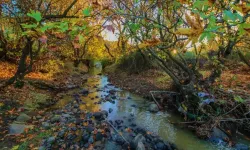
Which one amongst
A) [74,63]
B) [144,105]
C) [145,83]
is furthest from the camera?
[74,63]

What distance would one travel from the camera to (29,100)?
7062 millimetres

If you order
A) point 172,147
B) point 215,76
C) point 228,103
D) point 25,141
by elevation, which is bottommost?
point 172,147

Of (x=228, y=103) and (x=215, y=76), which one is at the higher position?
(x=215, y=76)

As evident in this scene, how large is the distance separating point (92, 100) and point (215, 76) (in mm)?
5116

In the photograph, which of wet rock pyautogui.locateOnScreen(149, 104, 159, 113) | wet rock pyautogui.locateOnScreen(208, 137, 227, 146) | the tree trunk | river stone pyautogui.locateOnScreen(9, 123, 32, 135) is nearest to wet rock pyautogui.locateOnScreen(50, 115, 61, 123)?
river stone pyautogui.locateOnScreen(9, 123, 32, 135)

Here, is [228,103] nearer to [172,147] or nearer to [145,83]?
[172,147]

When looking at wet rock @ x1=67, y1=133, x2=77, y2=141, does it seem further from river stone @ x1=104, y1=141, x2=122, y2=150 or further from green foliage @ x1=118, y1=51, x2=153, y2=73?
green foliage @ x1=118, y1=51, x2=153, y2=73

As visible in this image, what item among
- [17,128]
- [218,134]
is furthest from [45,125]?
[218,134]

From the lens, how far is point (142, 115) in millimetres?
6984

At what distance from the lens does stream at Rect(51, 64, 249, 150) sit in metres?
5.12

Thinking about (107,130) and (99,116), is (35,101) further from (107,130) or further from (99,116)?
(107,130)

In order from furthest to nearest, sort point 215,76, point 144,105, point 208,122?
point 144,105, point 215,76, point 208,122

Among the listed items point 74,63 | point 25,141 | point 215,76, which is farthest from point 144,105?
point 74,63

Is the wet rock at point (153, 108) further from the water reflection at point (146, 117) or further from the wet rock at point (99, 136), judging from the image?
the wet rock at point (99, 136)
